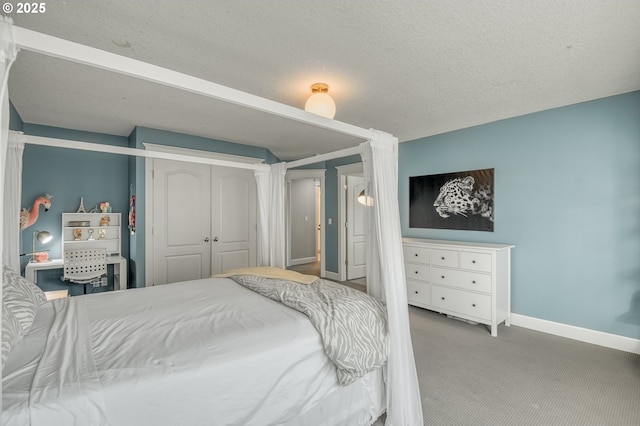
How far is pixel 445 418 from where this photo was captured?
1.98 meters

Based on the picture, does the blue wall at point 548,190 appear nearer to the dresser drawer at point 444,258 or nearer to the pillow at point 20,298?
the dresser drawer at point 444,258

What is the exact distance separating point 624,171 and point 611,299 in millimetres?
1237

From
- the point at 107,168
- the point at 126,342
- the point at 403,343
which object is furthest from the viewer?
the point at 107,168

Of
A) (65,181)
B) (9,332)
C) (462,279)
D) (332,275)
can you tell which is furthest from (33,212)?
(462,279)

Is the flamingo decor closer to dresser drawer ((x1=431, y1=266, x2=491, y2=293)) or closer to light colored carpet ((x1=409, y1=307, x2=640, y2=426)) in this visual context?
light colored carpet ((x1=409, y1=307, x2=640, y2=426))

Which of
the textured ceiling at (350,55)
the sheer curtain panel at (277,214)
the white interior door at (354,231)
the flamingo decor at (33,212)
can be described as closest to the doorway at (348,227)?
the white interior door at (354,231)

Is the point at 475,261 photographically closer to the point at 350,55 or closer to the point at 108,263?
the point at 350,55

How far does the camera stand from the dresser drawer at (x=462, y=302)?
3.38m

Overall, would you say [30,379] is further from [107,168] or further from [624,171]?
[624,171]

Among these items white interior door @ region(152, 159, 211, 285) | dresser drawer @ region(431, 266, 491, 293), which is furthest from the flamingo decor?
dresser drawer @ region(431, 266, 491, 293)

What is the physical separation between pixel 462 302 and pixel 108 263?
4.34m

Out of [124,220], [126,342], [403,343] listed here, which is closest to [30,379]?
[126,342]

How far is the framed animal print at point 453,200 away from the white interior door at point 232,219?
2.52 metres

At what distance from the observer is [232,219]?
4.77 metres
